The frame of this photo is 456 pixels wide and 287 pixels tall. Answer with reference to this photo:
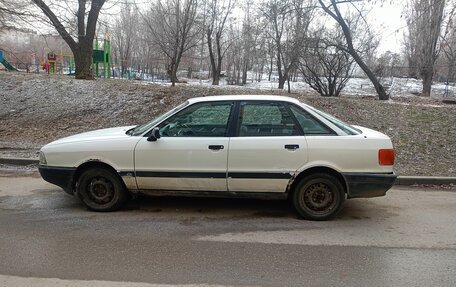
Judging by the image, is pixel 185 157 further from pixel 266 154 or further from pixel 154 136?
pixel 266 154

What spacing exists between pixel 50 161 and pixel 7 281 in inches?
79.4

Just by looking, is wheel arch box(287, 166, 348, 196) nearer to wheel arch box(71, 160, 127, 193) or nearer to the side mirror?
the side mirror

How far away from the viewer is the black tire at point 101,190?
15.6 feet

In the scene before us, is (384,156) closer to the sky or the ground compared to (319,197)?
closer to the sky

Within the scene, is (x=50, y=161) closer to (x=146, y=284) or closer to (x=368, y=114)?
(x=146, y=284)

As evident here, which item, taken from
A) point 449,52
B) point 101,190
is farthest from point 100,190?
point 449,52

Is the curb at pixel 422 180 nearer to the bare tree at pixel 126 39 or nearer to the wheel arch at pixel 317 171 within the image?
the wheel arch at pixel 317 171

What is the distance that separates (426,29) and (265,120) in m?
14.2

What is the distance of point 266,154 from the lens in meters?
4.48

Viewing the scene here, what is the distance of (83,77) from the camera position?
15.2 m

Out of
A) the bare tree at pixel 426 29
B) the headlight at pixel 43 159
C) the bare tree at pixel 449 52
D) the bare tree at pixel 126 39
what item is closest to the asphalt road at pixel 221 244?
the headlight at pixel 43 159

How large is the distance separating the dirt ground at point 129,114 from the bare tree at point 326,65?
288cm

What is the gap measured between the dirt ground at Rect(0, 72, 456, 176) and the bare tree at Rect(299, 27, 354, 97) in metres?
2.88

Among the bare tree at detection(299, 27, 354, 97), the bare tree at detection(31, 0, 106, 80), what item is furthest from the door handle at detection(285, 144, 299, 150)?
the bare tree at detection(31, 0, 106, 80)
